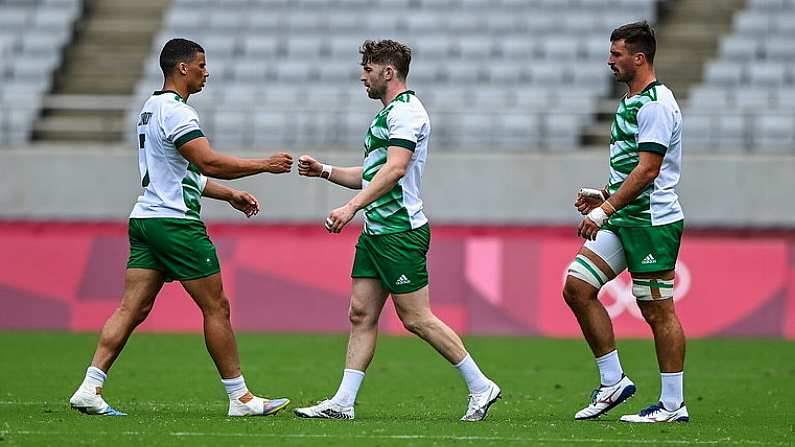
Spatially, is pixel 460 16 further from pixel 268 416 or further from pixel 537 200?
pixel 268 416

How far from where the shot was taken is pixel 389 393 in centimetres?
958

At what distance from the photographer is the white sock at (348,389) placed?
25.1 ft

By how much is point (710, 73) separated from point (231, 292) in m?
7.80

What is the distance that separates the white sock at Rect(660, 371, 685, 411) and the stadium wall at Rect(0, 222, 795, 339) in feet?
24.2

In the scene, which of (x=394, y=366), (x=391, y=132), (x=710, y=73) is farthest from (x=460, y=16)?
(x=391, y=132)

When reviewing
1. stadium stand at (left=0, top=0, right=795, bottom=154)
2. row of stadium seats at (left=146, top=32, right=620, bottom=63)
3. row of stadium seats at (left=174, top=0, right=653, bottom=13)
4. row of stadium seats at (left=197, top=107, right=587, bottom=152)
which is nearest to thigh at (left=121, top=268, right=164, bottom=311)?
stadium stand at (left=0, top=0, right=795, bottom=154)

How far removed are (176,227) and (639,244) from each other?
2.45 metres

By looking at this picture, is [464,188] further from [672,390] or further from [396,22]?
[672,390]

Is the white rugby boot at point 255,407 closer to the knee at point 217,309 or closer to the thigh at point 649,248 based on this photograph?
the knee at point 217,309

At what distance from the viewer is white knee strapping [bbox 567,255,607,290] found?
7715 millimetres

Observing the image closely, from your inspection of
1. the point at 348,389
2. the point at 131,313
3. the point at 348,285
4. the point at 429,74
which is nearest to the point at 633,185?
the point at 348,389

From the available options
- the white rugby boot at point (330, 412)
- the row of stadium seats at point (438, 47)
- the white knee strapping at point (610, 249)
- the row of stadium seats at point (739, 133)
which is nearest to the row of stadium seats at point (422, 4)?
the row of stadium seats at point (438, 47)

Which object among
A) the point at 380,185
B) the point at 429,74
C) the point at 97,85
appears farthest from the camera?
the point at 97,85

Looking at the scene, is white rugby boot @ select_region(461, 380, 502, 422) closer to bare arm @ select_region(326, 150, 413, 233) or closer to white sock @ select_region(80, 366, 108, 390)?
bare arm @ select_region(326, 150, 413, 233)
